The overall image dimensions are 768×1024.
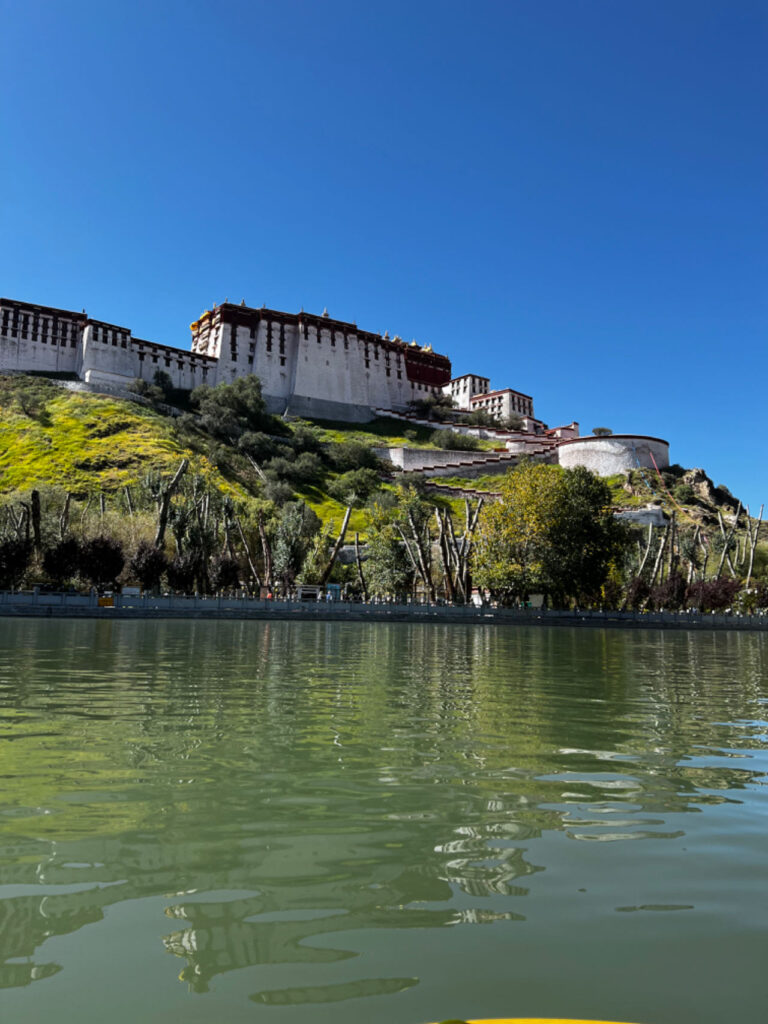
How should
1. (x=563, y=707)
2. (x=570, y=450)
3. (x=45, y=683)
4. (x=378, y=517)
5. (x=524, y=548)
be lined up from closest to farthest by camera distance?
1. (x=563, y=707)
2. (x=45, y=683)
3. (x=524, y=548)
4. (x=378, y=517)
5. (x=570, y=450)

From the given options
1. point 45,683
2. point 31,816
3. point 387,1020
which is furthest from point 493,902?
point 45,683

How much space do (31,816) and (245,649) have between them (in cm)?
1671

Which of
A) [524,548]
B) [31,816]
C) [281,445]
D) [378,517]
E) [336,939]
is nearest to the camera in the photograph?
[336,939]

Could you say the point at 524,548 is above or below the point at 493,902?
above

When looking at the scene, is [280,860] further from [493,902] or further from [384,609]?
[384,609]

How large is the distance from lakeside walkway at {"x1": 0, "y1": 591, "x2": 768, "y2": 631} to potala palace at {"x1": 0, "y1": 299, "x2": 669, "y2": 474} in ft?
205

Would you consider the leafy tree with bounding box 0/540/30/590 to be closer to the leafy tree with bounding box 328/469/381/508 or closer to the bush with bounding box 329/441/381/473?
the leafy tree with bounding box 328/469/381/508

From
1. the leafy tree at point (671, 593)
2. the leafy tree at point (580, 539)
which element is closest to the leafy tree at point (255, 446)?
the leafy tree at point (580, 539)

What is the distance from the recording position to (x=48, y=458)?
81.7m

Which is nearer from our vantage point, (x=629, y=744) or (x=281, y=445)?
(x=629, y=744)

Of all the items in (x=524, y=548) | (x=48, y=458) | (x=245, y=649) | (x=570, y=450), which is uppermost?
(x=570, y=450)

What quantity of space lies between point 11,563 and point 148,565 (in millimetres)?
7376

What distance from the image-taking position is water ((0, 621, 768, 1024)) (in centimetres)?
294

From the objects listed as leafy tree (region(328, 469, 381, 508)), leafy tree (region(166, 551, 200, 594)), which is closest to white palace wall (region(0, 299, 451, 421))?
leafy tree (region(328, 469, 381, 508))
